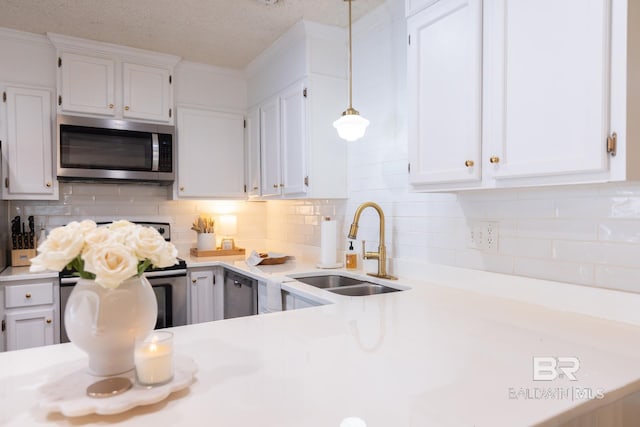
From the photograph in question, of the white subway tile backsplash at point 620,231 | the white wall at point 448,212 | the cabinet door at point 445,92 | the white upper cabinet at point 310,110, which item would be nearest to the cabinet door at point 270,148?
the white upper cabinet at point 310,110

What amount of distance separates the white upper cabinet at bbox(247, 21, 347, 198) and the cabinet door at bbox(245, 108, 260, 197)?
1.27 ft

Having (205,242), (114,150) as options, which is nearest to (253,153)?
(205,242)

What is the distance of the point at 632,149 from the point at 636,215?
1.08ft

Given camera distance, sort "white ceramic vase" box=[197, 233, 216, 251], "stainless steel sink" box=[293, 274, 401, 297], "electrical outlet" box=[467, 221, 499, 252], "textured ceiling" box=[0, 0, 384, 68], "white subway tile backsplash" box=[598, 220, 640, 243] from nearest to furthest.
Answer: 1. "white subway tile backsplash" box=[598, 220, 640, 243]
2. "electrical outlet" box=[467, 221, 499, 252]
3. "stainless steel sink" box=[293, 274, 401, 297]
4. "textured ceiling" box=[0, 0, 384, 68]
5. "white ceramic vase" box=[197, 233, 216, 251]

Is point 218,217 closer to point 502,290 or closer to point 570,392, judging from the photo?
point 502,290

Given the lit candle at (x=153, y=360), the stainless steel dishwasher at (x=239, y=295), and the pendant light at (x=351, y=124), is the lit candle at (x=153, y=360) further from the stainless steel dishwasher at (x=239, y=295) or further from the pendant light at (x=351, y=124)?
the stainless steel dishwasher at (x=239, y=295)

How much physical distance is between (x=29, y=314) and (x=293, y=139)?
1972 millimetres

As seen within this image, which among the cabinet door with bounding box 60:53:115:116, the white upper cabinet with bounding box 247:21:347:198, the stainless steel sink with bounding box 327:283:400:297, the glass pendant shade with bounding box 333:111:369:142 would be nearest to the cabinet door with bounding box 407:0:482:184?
the glass pendant shade with bounding box 333:111:369:142

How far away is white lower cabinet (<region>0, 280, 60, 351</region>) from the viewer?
2445 millimetres

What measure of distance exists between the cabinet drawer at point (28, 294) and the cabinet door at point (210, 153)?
113 centimetres

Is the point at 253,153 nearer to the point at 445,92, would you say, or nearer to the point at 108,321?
the point at 445,92

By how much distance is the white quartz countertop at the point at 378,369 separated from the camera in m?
0.76

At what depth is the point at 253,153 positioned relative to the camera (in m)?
3.42
